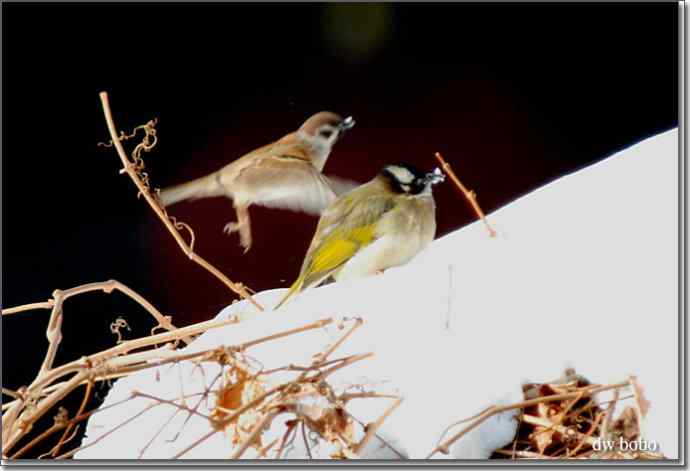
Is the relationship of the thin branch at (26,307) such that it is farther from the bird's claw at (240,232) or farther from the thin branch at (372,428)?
the thin branch at (372,428)

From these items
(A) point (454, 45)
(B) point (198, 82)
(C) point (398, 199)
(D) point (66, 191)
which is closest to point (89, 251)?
(D) point (66, 191)

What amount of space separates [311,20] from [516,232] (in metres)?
0.39

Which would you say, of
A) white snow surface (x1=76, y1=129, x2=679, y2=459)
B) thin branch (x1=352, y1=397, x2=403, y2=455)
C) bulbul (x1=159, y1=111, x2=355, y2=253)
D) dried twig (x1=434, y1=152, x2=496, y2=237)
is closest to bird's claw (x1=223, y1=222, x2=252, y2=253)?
bulbul (x1=159, y1=111, x2=355, y2=253)

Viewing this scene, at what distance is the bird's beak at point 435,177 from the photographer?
43.3 inches

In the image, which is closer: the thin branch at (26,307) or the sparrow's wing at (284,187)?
the thin branch at (26,307)

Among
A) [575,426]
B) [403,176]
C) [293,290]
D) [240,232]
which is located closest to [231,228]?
[240,232]

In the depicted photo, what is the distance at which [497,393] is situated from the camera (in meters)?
0.85

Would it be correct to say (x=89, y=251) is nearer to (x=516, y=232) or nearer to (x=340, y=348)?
(x=340, y=348)

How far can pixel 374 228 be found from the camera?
43.4 inches

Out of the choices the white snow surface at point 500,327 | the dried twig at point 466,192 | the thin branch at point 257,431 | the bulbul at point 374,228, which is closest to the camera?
the thin branch at point 257,431

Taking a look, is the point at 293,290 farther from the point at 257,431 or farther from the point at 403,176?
the point at 257,431

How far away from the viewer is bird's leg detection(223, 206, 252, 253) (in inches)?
44.8

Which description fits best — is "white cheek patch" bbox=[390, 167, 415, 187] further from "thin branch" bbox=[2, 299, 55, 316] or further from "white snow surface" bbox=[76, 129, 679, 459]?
"thin branch" bbox=[2, 299, 55, 316]

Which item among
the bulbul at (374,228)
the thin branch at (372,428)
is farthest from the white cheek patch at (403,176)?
the thin branch at (372,428)
